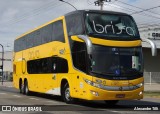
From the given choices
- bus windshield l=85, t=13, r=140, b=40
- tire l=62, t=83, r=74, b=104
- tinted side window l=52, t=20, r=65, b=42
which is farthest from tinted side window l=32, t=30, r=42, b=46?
bus windshield l=85, t=13, r=140, b=40

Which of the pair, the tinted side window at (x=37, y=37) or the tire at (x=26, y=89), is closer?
the tinted side window at (x=37, y=37)

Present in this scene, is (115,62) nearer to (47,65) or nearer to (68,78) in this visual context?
(68,78)

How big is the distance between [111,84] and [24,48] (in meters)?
12.1

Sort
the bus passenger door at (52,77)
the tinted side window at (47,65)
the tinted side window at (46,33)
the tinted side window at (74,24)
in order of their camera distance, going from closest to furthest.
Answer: the tinted side window at (74,24) → the tinted side window at (47,65) → the bus passenger door at (52,77) → the tinted side window at (46,33)

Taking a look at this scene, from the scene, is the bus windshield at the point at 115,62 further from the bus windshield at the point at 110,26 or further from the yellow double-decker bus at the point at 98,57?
the bus windshield at the point at 110,26

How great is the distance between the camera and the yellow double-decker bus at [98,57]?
1648 centimetres

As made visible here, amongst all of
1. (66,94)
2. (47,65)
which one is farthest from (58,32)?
(66,94)

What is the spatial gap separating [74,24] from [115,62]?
292 centimetres

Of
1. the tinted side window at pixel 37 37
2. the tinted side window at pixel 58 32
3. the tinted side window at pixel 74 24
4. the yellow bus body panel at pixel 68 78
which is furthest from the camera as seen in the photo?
the tinted side window at pixel 37 37

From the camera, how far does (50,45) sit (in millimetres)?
21578

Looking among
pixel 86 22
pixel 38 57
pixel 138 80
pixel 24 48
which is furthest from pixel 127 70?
pixel 24 48

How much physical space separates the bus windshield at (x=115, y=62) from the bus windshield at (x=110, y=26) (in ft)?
2.03

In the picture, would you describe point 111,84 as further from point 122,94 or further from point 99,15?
point 99,15

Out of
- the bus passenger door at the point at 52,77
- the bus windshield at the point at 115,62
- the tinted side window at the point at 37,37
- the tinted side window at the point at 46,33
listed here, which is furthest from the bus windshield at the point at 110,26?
the tinted side window at the point at 37,37
